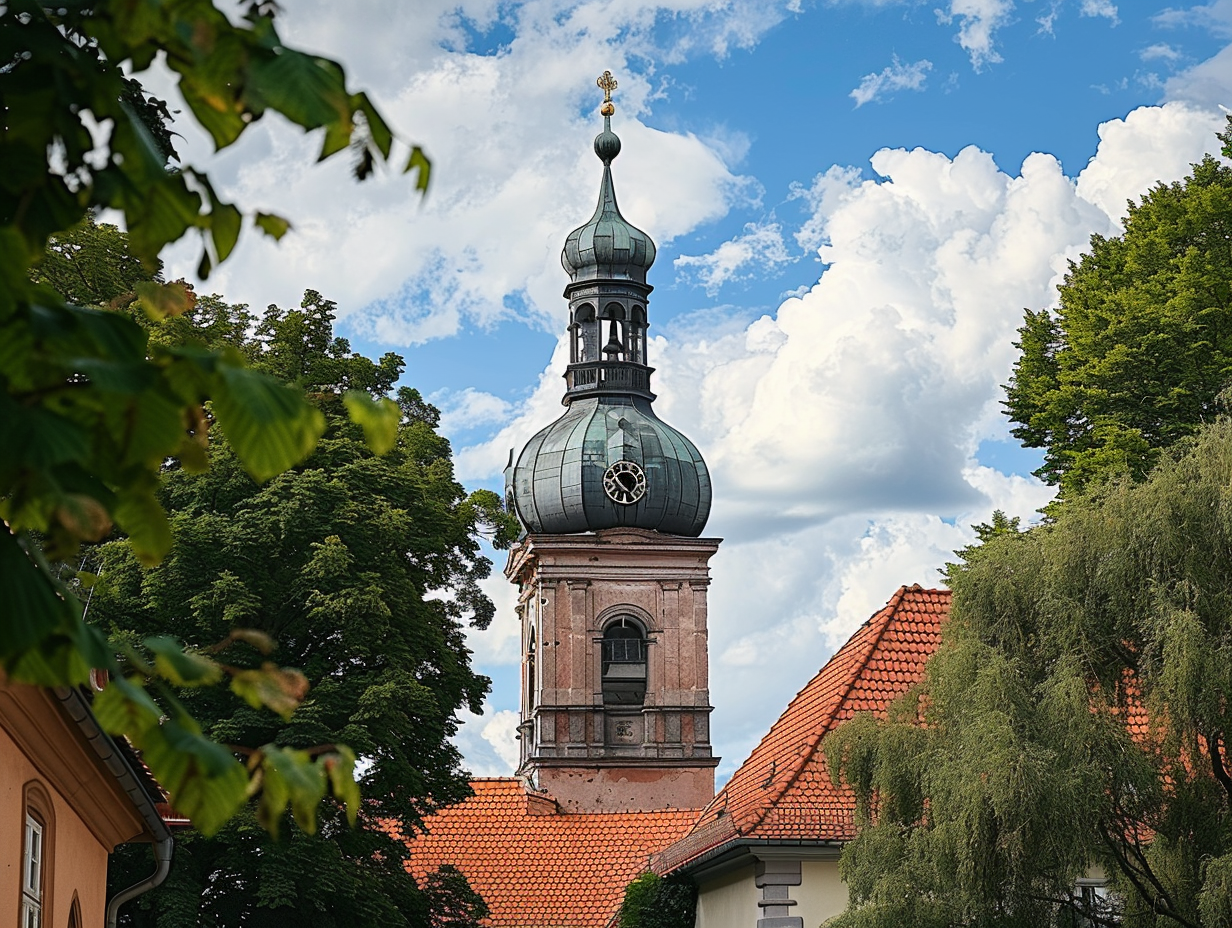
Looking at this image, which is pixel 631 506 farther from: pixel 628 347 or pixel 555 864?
pixel 555 864

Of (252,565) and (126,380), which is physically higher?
(252,565)

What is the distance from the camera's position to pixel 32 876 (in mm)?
13141

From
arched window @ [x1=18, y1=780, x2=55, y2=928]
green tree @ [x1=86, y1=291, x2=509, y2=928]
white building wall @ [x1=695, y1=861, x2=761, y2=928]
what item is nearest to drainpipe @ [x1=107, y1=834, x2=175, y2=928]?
arched window @ [x1=18, y1=780, x2=55, y2=928]

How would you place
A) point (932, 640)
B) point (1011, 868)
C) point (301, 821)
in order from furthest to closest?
point (932, 640)
point (1011, 868)
point (301, 821)

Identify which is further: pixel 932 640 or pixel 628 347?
pixel 628 347

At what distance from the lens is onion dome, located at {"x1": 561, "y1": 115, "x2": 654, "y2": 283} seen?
177 ft

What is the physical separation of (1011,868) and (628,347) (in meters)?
39.5

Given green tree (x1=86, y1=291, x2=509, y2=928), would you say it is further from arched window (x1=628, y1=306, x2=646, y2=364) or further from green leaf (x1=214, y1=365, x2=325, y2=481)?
arched window (x1=628, y1=306, x2=646, y2=364)

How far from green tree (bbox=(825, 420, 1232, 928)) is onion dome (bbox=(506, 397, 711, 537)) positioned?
35568 millimetres

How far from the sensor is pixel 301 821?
11.2 ft

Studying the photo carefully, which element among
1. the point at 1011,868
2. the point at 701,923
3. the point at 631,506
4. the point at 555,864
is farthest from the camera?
the point at 631,506

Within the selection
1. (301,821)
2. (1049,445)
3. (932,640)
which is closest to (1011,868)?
(932,640)

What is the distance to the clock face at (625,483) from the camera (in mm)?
52625

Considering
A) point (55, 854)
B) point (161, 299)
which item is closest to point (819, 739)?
point (55, 854)
